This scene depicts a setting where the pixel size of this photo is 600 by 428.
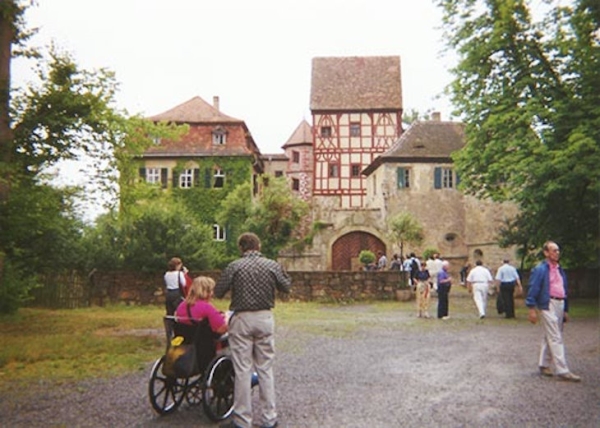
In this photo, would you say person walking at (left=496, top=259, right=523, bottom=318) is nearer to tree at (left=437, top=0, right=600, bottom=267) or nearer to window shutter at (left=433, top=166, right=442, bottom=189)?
tree at (left=437, top=0, right=600, bottom=267)

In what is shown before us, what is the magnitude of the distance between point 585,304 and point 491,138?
7.17 metres

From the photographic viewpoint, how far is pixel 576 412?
6738mm

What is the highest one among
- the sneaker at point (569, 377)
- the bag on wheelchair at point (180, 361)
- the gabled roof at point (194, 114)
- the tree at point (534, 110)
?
the gabled roof at point (194, 114)

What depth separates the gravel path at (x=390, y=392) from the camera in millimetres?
6402

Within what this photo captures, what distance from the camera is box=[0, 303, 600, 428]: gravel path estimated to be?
640cm

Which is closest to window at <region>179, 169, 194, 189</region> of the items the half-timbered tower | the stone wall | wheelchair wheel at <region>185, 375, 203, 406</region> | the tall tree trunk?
the half-timbered tower

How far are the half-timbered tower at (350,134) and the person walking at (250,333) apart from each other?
38.3 m

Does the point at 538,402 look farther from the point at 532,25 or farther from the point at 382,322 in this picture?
the point at 532,25

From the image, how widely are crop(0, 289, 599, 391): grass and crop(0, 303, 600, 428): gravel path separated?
2.99ft

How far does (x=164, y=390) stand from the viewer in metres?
6.65

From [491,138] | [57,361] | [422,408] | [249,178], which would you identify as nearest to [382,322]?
[491,138]

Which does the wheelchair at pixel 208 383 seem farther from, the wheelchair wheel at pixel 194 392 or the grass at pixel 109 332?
the grass at pixel 109 332

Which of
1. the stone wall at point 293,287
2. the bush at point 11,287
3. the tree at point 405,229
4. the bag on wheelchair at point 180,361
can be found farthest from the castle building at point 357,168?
the bag on wheelchair at point 180,361

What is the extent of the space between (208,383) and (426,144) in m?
34.8
